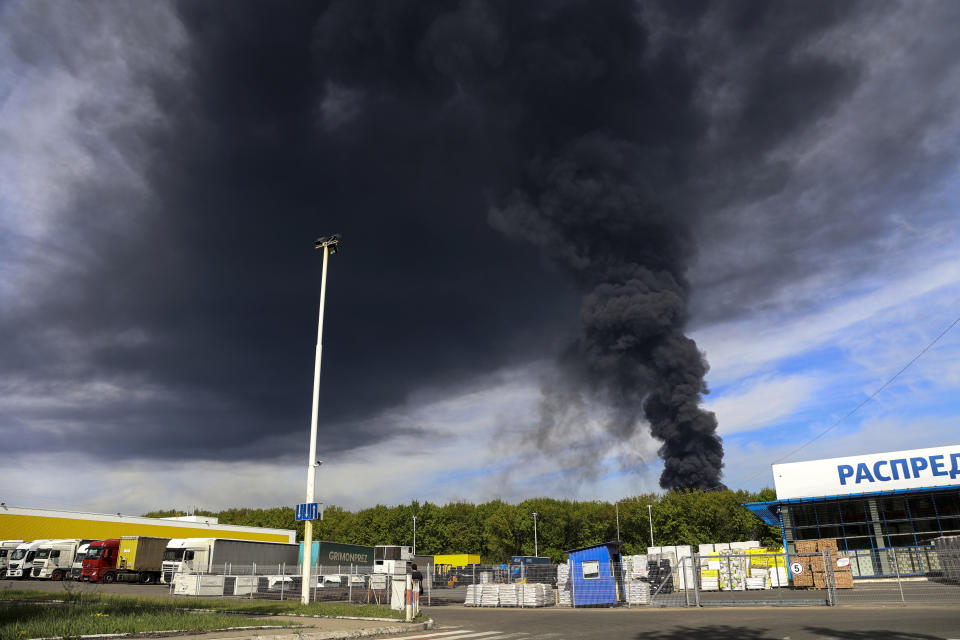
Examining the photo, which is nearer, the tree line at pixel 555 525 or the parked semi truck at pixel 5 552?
the parked semi truck at pixel 5 552

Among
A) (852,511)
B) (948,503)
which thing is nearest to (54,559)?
(852,511)

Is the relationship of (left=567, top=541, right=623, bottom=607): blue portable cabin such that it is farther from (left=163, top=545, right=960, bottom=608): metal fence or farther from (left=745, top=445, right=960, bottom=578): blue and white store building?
(left=745, top=445, right=960, bottom=578): blue and white store building

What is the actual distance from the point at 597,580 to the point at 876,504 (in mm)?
30720

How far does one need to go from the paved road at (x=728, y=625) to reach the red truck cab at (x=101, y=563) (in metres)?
36.7

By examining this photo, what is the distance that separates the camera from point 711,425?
90312 millimetres

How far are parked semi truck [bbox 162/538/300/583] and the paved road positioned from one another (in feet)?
90.9

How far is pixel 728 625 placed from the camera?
16531 mm

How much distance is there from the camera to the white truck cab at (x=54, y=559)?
160 feet

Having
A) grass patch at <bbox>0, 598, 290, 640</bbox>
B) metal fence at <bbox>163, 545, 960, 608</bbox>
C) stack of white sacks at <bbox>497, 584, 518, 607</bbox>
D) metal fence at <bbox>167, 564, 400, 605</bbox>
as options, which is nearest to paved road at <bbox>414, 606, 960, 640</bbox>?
metal fence at <bbox>163, 545, 960, 608</bbox>

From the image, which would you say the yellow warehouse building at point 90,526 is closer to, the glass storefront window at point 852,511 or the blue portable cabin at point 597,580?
the blue portable cabin at point 597,580

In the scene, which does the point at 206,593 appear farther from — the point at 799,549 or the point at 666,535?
the point at 666,535

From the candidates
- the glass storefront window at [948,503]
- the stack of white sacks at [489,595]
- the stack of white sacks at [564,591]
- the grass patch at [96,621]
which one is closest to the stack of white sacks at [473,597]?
the stack of white sacks at [489,595]

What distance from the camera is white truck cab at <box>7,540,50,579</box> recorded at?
1868 inches

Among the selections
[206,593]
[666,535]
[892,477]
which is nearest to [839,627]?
[206,593]
